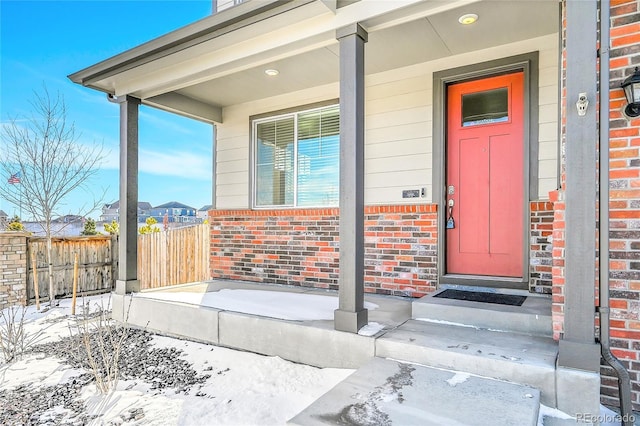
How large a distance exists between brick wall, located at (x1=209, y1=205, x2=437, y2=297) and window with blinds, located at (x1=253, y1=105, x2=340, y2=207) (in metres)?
0.24

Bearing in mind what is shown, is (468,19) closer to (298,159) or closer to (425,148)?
(425,148)

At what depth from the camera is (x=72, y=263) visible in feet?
21.9

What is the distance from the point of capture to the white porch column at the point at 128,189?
4578 millimetres

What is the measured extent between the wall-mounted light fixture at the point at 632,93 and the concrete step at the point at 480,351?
61.7 inches

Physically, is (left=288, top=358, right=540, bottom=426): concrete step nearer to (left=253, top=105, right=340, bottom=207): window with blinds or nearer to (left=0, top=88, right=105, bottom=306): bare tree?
(left=253, top=105, right=340, bottom=207): window with blinds

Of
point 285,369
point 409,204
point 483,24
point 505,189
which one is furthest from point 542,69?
point 285,369

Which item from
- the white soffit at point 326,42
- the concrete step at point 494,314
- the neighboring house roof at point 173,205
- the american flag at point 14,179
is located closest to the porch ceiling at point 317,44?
the white soffit at point 326,42

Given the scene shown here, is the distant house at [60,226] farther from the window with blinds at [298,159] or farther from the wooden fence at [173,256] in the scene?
the window with blinds at [298,159]

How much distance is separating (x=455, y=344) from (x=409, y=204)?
1991 millimetres

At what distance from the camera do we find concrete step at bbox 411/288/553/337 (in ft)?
9.07

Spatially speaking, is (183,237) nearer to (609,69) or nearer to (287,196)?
(287,196)

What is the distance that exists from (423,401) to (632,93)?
7.17 feet

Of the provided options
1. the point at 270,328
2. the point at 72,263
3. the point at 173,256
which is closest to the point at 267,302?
the point at 270,328

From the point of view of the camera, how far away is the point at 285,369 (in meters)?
3.01
